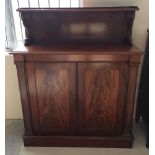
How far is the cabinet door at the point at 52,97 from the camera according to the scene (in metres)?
1.67

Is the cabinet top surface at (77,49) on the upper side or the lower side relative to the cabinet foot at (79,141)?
upper

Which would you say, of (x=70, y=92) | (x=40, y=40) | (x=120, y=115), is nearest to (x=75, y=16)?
(x=40, y=40)

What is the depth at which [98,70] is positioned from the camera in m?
1.66

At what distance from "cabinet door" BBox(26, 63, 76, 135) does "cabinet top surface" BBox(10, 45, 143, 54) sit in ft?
0.36

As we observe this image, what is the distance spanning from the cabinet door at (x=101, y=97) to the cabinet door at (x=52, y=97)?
0.08m

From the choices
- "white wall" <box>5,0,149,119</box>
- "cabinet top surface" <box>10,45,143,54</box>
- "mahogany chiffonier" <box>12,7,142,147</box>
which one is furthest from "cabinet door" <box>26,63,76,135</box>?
"white wall" <box>5,0,149,119</box>

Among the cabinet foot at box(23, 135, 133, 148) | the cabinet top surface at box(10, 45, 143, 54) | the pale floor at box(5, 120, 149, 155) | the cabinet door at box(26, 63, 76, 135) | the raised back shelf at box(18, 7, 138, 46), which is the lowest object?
the pale floor at box(5, 120, 149, 155)

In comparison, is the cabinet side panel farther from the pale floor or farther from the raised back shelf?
the raised back shelf

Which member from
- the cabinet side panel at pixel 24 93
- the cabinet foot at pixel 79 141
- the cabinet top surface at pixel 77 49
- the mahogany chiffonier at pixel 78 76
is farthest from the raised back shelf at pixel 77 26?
the cabinet foot at pixel 79 141

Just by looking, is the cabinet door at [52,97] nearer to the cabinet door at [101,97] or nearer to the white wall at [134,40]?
the cabinet door at [101,97]

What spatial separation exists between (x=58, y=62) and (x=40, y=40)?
44 cm

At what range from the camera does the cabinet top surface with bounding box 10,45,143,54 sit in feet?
5.21

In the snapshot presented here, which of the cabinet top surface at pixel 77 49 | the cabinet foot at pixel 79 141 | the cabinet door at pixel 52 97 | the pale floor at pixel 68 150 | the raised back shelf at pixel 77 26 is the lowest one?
the pale floor at pixel 68 150

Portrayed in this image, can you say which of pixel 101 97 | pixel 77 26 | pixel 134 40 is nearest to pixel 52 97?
pixel 101 97
